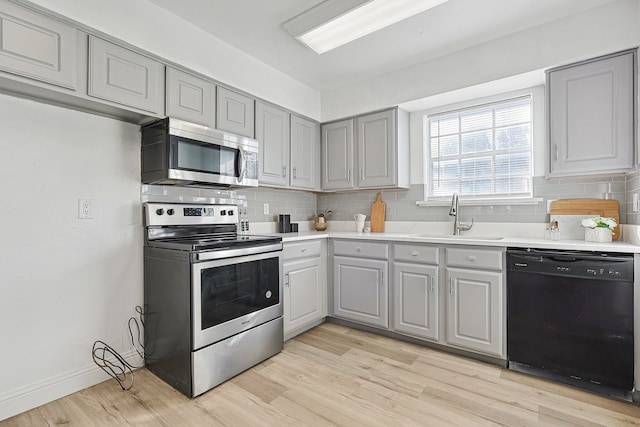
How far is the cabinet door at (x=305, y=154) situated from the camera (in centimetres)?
338

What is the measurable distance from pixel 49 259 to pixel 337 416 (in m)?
1.94

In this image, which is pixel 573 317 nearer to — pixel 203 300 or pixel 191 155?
pixel 203 300

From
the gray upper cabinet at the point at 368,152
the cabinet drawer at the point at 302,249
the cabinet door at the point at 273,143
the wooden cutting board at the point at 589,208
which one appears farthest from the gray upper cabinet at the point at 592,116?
the cabinet door at the point at 273,143

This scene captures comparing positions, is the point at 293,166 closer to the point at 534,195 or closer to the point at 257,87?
the point at 257,87

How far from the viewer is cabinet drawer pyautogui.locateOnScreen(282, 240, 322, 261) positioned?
9.23ft

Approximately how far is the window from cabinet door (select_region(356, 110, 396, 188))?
461 millimetres

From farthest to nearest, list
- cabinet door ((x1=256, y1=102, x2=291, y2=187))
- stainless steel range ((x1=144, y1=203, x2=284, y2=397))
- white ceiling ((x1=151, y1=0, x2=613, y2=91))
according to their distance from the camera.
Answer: cabinet door ((x1=256, y1=102, x2=291, y2=187)) < white ceiling ((x1=151, y1=0, x2=613, y2=91)) < stainless steel range ((x1=144, y1=203, x2=284, y2=397))

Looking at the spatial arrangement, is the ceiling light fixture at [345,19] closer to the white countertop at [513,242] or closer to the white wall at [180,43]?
the white wall at [180,43]

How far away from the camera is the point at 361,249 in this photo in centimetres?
306

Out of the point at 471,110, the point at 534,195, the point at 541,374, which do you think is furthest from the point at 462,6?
the point at 541,374

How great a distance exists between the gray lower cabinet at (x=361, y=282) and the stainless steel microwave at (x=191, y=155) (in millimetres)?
1207

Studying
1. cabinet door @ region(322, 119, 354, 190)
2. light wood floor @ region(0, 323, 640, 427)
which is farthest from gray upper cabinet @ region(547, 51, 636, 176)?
cabinet door @ region(322, 119, 354, 190)

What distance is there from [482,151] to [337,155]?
147 cm

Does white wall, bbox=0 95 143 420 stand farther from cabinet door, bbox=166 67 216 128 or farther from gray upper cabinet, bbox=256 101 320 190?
gray upper cabinet, bbox=256 101 320 190
